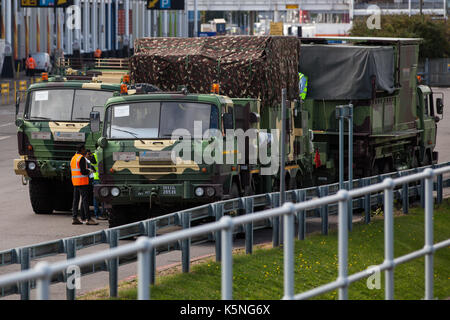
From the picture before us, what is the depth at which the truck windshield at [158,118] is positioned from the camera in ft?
61.4

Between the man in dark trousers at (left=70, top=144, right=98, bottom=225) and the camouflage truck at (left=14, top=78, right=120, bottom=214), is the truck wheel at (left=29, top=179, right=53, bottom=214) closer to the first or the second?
the camouflage truck at (left=14, top=78, right=120, bottom=214)

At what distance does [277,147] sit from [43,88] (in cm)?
477

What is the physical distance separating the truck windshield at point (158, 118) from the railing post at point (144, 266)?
40.1ft

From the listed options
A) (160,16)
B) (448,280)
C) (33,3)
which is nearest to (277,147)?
(448,280)

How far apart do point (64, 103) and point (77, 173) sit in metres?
2.05

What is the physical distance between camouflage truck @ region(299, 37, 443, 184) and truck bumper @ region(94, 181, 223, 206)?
5.93 metres

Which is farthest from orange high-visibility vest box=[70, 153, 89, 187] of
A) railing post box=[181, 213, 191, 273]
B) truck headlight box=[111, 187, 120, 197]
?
railing post box=[181, 213, 191, 273]

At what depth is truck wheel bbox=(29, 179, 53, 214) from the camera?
72.4ft

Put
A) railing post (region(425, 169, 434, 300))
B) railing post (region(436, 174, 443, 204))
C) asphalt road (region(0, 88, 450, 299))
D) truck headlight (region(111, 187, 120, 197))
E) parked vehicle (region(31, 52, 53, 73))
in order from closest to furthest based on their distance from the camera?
railing post (region(425, 169, 434, 300))
asphalt road (region(0, 88, 450, 299))
truck headlight (region(111, 187, 120, 197))
railing post (region(436, 174, 443, 204))
parked vehicle (region(31, 52, 53, 73))

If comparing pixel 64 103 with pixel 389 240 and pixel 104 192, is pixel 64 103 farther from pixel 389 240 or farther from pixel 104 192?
pixel 389 240

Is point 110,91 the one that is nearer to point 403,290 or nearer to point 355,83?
point 355,83

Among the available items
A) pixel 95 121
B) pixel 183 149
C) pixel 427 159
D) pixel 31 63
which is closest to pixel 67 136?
pixel 95 121

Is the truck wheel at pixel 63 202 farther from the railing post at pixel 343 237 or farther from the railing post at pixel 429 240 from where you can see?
the railing post at pixel 343 237

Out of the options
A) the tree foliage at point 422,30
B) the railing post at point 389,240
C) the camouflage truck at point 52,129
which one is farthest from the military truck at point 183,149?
the tree foliage at point 422,30
